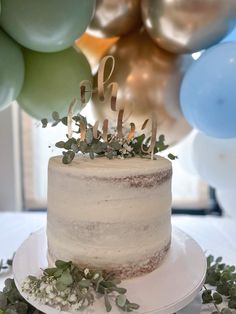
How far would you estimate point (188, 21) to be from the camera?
43.6 inches

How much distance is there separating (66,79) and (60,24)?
223 mm

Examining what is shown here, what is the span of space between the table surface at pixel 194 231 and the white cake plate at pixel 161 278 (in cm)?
58

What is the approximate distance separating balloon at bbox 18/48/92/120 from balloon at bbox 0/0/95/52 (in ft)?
0.42

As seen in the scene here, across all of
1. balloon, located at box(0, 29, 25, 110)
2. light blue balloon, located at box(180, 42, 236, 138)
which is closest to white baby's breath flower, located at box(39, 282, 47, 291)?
balloon, located at box(0, 29, 25, 110)

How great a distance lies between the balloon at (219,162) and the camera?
156cm

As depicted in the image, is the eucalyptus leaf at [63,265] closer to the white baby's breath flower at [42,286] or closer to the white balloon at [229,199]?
the white baby's breath flower at [42,286]

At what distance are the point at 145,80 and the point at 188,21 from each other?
234 mm

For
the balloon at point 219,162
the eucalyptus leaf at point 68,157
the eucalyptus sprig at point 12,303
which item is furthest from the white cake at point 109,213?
the balloon at point 219,162

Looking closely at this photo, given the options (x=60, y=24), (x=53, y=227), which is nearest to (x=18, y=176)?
(x=60, y=24)

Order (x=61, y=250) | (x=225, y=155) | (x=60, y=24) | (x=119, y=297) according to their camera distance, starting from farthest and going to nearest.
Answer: (x=225, y=155)
(x=60, y=24)
(x=61, y=250)
(x=119, y=297)

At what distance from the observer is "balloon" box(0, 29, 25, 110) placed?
3.56ft

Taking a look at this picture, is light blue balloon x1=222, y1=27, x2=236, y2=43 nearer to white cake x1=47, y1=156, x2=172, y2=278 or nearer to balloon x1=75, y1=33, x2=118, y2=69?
balloon x1=75, y1=33, x2=118, y2=69

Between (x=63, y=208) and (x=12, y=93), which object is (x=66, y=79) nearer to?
(x=12, y=93)

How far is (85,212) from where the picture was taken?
0.70 meters
